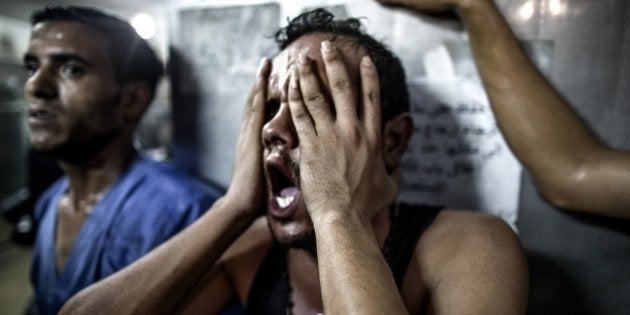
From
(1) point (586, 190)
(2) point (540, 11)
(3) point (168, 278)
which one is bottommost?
(3) point (168, 278)

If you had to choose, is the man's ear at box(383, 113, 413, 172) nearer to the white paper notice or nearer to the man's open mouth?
the white paper notice

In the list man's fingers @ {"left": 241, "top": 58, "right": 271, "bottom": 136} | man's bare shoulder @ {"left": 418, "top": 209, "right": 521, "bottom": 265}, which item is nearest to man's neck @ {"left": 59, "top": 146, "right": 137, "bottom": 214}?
man's fingers @ {"left": 241, "top": 58, "right": 271, "bottom": 136}

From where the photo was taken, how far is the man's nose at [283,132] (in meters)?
0.67

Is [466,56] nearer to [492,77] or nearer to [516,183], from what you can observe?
[492,77]

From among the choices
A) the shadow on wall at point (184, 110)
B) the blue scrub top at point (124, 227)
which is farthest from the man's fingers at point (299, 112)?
the shadow on wall at point (184, 110)

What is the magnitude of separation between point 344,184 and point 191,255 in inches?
15.6

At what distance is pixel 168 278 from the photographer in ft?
2.30

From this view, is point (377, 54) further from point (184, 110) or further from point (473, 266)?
point (184, 110)

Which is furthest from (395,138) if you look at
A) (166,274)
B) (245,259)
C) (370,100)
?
(166,274)

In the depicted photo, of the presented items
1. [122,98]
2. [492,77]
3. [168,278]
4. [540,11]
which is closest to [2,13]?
[122,98]

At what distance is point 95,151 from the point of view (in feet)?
3.58

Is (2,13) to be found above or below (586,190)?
above

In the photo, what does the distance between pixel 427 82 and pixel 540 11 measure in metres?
0.29

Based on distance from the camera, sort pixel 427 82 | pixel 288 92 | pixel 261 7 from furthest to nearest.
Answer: pixel 261 7
pixel 427 82
pixel 288 92
